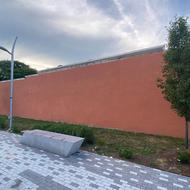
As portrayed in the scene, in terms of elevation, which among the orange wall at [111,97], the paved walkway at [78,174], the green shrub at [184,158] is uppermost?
the orange wall at [111,97]

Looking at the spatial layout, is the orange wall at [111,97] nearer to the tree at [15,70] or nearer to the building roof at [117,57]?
the building roof at [117,57]

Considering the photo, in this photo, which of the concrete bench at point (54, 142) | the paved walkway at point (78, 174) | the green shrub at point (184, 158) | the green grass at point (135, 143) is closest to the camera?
the paved walkway at point (78, 174)

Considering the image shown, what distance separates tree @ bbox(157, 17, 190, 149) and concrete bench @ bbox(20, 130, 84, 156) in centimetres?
304

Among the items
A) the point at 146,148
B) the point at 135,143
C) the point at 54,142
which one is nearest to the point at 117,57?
the point at 135,143

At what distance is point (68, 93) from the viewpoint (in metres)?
8.41

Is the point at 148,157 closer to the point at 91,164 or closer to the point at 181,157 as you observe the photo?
the point at 181,157

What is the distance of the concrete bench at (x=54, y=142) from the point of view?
3.70 metres

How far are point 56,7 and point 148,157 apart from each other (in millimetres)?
7660

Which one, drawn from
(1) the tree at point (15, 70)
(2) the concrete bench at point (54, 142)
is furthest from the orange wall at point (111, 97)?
(1) the tree at point (15, 70)

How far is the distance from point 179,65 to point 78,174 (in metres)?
3.73

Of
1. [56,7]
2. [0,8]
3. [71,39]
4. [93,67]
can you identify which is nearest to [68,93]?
[93,67]

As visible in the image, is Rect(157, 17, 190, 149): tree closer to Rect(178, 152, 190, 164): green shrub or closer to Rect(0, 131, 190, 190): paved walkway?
Rect(178, 152, 190, 164): green shrub

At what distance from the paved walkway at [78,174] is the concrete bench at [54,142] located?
21cm

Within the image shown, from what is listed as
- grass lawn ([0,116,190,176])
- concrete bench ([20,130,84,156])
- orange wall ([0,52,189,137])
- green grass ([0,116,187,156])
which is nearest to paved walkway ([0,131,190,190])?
concrete bench ([20,130,84,156])
